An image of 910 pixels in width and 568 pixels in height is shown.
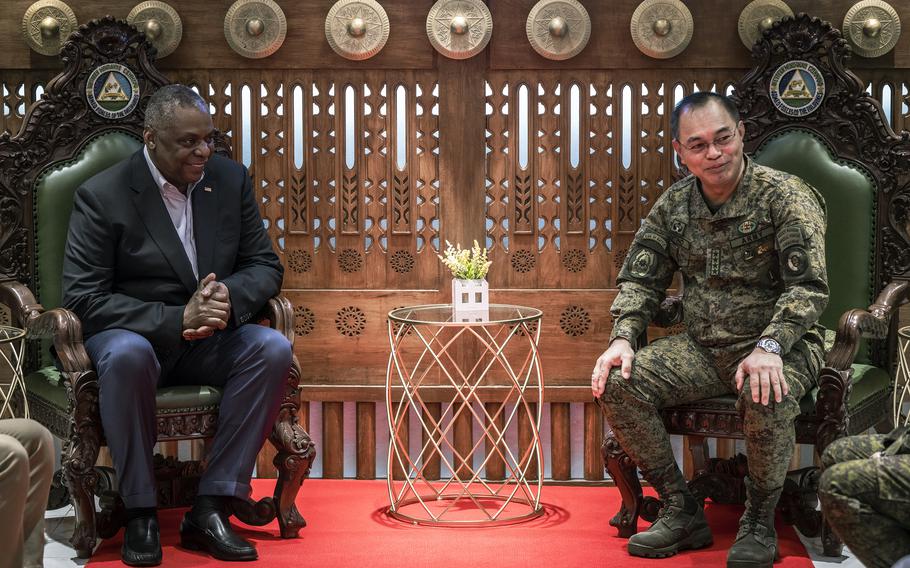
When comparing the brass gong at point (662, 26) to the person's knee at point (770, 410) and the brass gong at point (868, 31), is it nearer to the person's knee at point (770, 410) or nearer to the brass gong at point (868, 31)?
the brass gong at point (868, 31)

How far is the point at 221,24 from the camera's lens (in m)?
4.44

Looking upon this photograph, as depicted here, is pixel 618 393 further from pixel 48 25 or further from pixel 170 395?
pixel 48 25

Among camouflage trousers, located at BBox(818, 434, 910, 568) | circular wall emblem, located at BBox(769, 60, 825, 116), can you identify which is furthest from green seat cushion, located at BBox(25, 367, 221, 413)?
circular wall emblem, located at BBox(769, 60, 825, 116)

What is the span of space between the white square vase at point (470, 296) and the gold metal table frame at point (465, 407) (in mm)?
46

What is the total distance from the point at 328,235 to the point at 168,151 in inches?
36.2

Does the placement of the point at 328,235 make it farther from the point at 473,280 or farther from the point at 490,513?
the point at 490,513

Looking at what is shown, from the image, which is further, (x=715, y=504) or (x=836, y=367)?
(x=715, y=504)

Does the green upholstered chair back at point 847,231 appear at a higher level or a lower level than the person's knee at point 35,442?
higher

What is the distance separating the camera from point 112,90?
421 centimetres

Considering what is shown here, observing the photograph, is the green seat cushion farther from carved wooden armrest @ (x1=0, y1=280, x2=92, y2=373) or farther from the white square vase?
the white square vase

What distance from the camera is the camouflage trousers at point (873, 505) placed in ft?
8.04

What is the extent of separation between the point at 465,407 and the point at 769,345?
5.27 ft

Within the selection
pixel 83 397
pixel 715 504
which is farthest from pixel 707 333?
pixel 83 397

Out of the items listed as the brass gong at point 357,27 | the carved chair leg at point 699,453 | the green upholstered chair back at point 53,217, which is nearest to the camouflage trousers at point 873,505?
the carved chair leg at point 699,453
